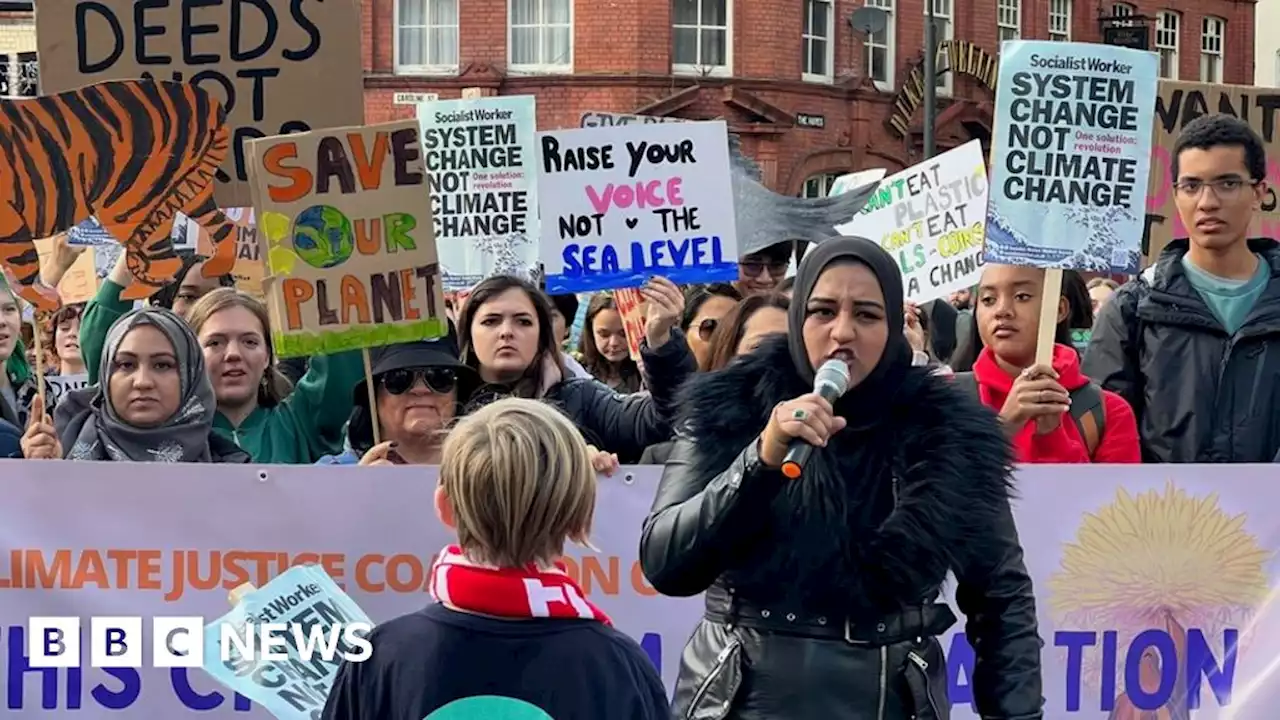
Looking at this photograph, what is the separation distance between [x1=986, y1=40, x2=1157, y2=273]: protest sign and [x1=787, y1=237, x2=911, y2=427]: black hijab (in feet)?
6.68

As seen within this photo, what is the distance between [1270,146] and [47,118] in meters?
4.19

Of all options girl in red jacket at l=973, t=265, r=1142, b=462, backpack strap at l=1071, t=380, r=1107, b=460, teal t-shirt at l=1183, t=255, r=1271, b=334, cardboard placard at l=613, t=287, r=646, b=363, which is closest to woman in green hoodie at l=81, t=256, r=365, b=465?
cardboard placard at l=613, t=287, r=646, b=363

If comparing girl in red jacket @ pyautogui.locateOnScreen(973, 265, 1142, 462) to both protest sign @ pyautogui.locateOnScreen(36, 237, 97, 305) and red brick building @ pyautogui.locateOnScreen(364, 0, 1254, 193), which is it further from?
red brick building @ pyautogui.locateOnScreen(364, 0, 1254, 193)

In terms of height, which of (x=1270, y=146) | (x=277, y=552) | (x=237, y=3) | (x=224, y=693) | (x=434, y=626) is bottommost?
(x=224, y=693)

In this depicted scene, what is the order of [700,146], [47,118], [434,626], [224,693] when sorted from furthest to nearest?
[700,146], [47,118], [224,693], [434,626]

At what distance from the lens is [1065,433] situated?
5586mm

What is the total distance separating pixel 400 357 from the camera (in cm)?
597

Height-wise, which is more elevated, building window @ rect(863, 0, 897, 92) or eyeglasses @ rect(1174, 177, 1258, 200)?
building window @ rect(863, 0, 897, 92)

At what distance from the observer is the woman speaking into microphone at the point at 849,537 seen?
12.0 ft

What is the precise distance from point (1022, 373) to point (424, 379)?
1.72 metres

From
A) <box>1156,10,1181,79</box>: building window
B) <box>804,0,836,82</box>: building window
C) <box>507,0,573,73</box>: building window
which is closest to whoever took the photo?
<box>507,0,573,73</box>: building window

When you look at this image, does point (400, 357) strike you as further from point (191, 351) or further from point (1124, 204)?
point (1124, 204)

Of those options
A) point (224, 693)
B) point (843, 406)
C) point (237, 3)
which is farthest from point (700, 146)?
point (843, 406)

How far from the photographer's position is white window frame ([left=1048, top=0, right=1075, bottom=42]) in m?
37.7
